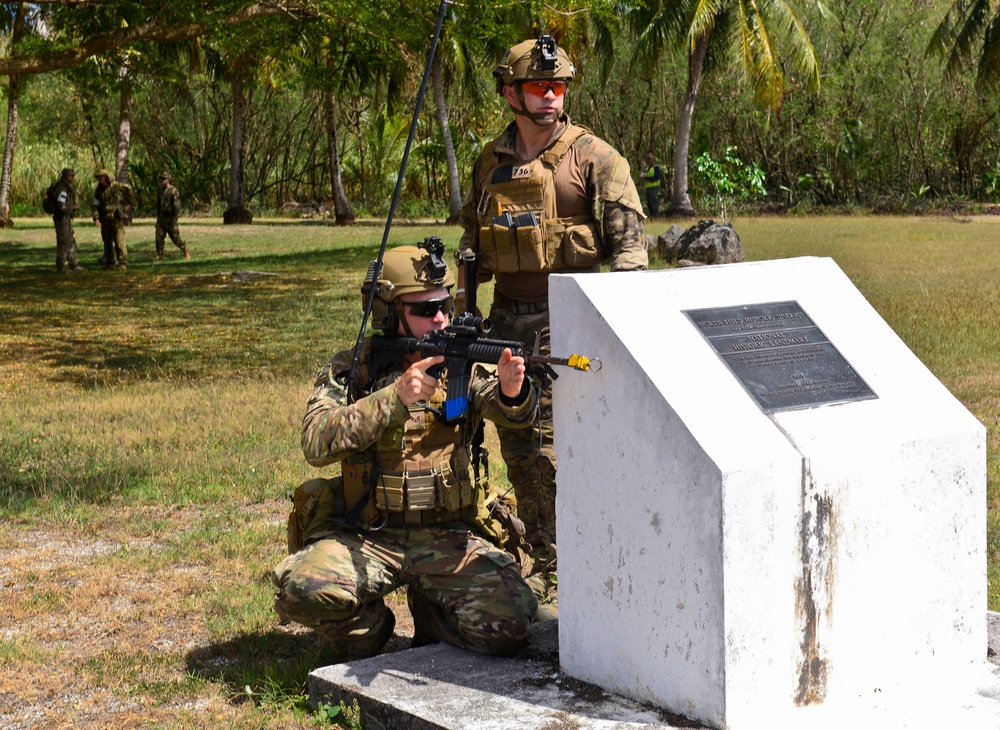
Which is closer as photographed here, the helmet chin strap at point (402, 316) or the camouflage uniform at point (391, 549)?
the camouflage uniform at point (391, 549)

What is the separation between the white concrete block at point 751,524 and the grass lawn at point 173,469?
108 centimetres

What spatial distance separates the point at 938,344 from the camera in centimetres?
999

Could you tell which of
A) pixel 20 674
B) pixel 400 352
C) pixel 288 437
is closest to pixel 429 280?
pixel 400 352

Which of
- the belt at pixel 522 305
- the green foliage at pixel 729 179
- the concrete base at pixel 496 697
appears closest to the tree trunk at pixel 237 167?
the green foliage at pixel 729 179

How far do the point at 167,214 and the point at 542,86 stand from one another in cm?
1774

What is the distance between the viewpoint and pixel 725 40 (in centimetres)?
3022

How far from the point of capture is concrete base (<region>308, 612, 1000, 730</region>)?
315cm

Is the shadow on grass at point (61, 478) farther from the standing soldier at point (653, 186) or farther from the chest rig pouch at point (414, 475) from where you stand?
the standing soldier at point (653, 186)

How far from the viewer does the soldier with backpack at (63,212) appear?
17844 mm

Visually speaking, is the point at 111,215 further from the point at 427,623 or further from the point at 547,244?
the point at 427,623

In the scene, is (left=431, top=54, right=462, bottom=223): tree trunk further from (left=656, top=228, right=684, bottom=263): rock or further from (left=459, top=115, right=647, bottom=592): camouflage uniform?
(left=459, top=115, right=647, bottom=592): camouflage uniform

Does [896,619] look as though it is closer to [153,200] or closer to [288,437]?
[288,437]

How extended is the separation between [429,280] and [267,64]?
89.7 feet

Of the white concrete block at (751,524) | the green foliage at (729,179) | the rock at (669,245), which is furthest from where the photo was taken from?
the green foliage at (729,179)
